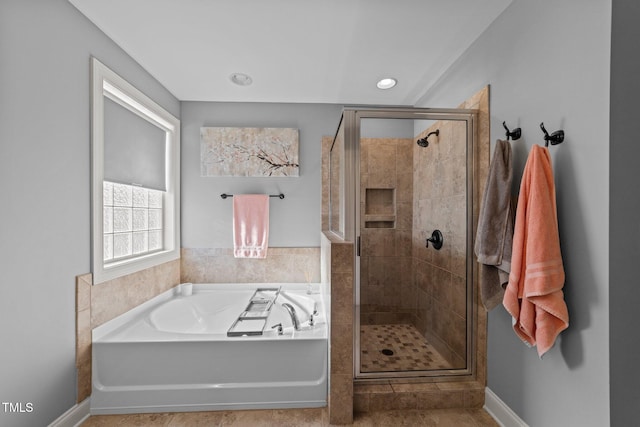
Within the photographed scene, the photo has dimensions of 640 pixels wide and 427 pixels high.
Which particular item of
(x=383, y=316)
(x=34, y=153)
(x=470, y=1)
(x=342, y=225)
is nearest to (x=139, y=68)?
(x=34, y=153)

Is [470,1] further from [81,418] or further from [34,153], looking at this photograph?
[81,418]

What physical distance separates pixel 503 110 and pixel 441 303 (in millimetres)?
1192

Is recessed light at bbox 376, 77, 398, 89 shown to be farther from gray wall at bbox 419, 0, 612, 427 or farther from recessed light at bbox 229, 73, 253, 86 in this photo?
recessed light at bbox 229, 73, 253, 86

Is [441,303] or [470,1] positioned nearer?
[470,1]

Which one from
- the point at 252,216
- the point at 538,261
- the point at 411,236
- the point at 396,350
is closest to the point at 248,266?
the point at 252,216

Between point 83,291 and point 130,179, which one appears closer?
point 83,291

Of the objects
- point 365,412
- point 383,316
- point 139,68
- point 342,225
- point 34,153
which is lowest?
point 365,412

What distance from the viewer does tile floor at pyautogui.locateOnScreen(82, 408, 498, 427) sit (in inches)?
65.2

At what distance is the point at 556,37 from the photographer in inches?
49.4

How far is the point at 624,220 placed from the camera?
1040 mm

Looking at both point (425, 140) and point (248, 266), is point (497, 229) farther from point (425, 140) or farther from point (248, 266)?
point (248, 266)

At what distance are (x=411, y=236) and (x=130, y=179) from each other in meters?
2.10

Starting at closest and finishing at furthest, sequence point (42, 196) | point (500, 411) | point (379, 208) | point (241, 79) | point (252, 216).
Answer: point (42, 196) → point (500, 411) → point (379, 208) → point (241, 79) → point (252, 216)

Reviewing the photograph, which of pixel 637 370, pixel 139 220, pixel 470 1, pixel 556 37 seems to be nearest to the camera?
pixel 637 370
